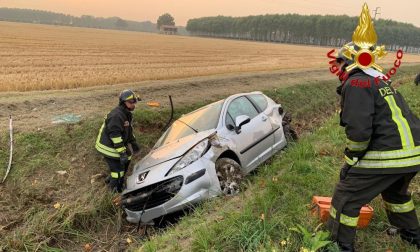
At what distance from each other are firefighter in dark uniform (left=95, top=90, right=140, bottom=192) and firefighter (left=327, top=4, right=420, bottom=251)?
3.95 metres

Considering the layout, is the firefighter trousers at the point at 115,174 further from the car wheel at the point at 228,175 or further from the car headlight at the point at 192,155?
the car wheel at the point at 228,175

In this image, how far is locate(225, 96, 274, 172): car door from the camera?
6.21 meters

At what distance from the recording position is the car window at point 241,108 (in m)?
6.76

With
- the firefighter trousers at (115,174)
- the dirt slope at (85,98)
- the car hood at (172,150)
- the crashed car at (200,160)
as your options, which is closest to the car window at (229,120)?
the crashed car at (200,160)

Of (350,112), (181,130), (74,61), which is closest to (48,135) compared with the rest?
(181,130)

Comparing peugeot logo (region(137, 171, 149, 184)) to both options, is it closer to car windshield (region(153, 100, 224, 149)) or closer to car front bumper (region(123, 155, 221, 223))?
car front bumper (region(123, 155, 221, 223))

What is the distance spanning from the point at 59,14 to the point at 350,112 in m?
187

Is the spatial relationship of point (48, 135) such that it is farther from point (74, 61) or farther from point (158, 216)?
point (74, 61)

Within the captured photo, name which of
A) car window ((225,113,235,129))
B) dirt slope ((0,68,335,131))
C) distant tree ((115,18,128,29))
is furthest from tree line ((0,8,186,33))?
car window ((225,113,235,129))

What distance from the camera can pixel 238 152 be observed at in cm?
606

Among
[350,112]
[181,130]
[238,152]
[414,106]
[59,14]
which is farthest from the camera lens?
[59,14]

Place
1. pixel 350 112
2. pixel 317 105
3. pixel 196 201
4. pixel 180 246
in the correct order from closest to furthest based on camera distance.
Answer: pixel 350 112 → pixel 180 246 → pixel 196 201 → pixel 317 105

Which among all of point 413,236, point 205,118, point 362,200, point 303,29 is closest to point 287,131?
point 205,118

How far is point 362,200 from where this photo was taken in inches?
131
